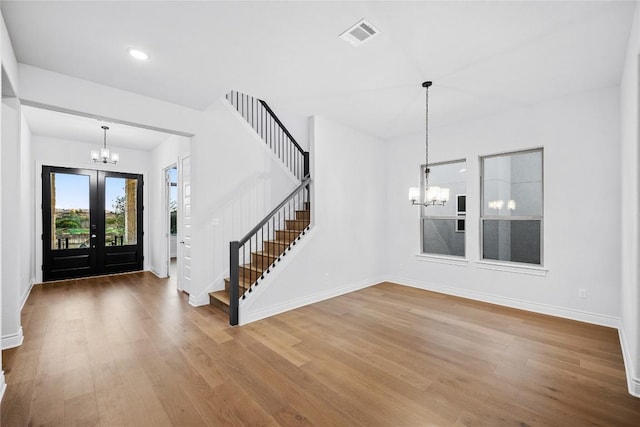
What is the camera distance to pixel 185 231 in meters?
5.32

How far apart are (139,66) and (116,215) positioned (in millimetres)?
5105

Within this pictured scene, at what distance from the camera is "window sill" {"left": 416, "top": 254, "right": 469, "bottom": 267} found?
492 centimetres

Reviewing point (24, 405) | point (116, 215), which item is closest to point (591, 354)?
point (24, 405)

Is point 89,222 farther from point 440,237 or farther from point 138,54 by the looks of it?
point 440,237

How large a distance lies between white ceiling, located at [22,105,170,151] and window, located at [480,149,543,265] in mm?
6337

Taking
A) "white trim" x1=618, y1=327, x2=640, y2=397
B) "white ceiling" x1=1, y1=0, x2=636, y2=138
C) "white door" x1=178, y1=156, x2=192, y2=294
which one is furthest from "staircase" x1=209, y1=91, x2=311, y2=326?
"white trim" x1=618, y1=327, x2=640, y2=397

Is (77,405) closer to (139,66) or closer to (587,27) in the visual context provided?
(139,66)

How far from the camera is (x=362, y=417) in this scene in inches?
79.2

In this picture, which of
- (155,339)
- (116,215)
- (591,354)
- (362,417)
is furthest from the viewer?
(116,215)

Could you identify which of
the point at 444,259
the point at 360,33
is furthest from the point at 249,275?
the point at 360,33

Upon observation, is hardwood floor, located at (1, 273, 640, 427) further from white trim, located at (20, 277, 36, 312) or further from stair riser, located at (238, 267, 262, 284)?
white trim, located at (20, 277, 36, 312)

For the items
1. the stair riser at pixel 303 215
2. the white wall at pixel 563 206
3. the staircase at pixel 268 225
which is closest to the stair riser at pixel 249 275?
the staircase at pixel 268 225

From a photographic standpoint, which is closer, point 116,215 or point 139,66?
point 139,66

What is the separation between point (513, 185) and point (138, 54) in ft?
17.8
